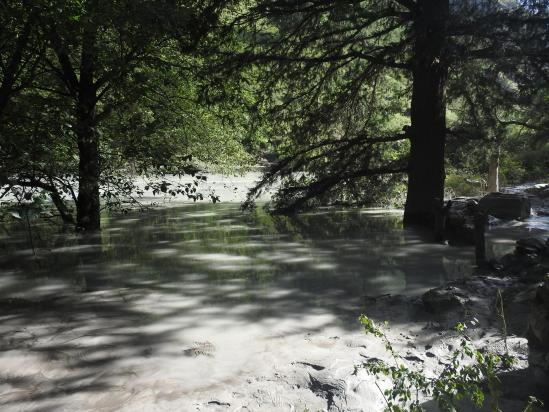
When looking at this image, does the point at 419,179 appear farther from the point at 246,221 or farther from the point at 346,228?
the point at 246,221

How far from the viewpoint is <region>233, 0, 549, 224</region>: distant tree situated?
32.0 feet

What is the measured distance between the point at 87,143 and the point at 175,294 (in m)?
4.66

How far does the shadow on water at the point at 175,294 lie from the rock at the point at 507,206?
11.8 feet

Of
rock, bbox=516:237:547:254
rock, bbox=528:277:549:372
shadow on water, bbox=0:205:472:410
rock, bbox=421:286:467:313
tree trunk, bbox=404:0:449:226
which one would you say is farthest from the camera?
tree trunk, bbox=404:0:449:226

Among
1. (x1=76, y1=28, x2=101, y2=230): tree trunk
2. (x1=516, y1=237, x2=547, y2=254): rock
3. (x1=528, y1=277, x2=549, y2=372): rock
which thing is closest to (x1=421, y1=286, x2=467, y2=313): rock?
(x1=528, y1=277, x2=549, y2=372): rock

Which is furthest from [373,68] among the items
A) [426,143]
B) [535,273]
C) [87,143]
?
[535,273]

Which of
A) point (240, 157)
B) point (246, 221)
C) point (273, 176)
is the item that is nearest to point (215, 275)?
point (273, 176)

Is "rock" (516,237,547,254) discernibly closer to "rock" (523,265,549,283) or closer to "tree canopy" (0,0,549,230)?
"rock" (523,265,549,283)

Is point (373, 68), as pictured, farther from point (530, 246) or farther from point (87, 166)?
point (87, 166)

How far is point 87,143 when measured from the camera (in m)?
10.3

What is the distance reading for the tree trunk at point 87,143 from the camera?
8.66 meters

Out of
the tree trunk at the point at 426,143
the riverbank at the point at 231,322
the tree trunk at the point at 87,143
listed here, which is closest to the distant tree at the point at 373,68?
the tree trunk at the point at 426,143

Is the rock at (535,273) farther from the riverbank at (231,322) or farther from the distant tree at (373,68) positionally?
the distant tree at (373,68)

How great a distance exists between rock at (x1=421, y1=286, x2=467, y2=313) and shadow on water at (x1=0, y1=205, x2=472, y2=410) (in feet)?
2.67
